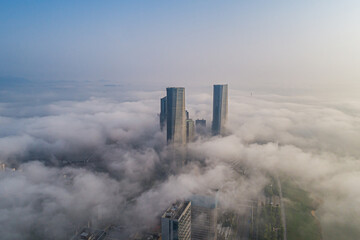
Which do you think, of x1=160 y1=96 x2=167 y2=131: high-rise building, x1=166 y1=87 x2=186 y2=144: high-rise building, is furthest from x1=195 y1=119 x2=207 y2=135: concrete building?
x1=166 y1=87 x2=186 y2=144: high-rise building

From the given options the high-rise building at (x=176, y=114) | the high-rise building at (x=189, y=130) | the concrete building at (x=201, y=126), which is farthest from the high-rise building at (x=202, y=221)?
the concrete building at (x=201, y=126)

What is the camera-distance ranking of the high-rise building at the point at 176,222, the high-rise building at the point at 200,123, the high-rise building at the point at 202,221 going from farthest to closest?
the high-rise building at the point at 200,123 < the high-rise building at the point at 202,221 < the high-rise building at the point at 176,222

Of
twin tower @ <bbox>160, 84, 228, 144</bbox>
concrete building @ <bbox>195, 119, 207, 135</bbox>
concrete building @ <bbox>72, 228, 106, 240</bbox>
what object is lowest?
concrete building @ <bbox>72, 228, 106, 240</bbox>

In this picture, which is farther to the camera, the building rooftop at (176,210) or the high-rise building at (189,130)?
the high-rise building at (189,130)

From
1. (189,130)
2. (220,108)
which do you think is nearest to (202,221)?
(189,130)

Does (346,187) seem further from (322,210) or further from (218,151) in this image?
(218,151)

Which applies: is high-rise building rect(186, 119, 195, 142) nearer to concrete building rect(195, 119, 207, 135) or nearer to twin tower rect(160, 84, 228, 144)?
twin tower rect(160, 84, 228, 144)

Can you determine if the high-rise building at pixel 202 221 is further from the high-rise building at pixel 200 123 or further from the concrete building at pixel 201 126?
the high-rise building at pixel 200 123
